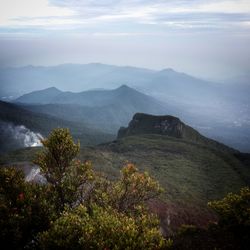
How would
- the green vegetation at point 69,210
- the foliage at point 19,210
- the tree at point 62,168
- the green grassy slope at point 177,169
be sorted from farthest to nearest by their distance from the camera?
the green grassy slope at point 177,169 < the tree at point 62,168 < the foliage at point 19,210 < the green vegetation at point 69,210

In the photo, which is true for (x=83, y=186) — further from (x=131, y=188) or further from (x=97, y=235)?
(x=97, y=235)

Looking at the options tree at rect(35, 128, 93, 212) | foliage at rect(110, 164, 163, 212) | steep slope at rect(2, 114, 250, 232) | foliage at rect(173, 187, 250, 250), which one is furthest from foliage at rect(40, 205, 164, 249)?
steep slope at rect(2, 114, 250, 232)

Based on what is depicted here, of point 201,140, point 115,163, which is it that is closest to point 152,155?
point 115,163

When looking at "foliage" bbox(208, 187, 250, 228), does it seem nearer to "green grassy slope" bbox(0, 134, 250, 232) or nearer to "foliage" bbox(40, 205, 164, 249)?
"foliage" bbox(40, 205, 164, 249)

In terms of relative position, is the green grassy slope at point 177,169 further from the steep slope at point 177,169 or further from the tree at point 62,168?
the tree at point 62,168

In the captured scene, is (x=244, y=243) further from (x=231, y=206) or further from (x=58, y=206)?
(x=58, y=206)

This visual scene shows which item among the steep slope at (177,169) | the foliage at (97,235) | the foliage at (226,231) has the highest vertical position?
the foliage at (97,235)

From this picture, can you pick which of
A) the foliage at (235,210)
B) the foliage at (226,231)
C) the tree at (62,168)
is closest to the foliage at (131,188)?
the tree at (62,168)
